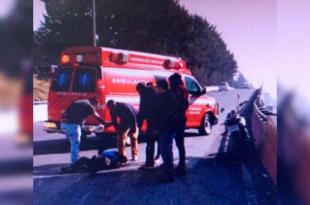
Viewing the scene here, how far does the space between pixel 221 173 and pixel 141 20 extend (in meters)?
1.43

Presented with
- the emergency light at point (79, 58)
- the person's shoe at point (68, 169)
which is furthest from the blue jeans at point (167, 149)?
the emergency light at point (79, 58)

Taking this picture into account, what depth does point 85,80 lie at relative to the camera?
150 inches

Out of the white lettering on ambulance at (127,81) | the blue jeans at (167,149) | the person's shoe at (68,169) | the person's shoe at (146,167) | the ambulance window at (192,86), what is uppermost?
the white lettering on ambulance at (127,81)

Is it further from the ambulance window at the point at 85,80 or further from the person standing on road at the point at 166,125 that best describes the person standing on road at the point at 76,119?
the person standing on road at the point at 166,125

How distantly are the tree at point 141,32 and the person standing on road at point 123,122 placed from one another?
19.5 inches

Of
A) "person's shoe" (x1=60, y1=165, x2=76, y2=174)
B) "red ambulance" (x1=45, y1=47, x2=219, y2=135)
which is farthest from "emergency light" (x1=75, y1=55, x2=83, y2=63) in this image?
"person's shoe" (x1=60, y1=165, x2=76, y2=174)

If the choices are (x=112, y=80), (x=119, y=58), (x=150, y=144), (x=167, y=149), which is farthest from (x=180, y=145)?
(x=119, y=58)

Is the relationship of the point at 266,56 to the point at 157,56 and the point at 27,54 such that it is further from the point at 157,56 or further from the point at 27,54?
the point at 27,54

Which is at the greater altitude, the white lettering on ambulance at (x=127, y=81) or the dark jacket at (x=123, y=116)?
the white lettering on ambulance at (x=127, y=81)

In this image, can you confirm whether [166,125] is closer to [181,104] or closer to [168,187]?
[181,104]

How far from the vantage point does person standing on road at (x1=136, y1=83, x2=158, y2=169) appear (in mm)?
3697

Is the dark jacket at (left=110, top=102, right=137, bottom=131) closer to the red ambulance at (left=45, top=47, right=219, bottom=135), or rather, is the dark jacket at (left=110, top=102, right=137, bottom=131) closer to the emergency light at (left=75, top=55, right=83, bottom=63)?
the red ambulance at (left=45, top=47, right=219, bottom=135)

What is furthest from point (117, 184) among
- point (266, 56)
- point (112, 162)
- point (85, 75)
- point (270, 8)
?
point (270, 8)

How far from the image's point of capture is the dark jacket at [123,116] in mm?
3729
